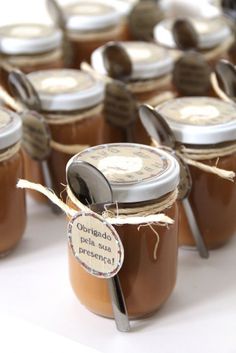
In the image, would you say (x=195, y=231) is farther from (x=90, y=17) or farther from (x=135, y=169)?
(x=90, y=17)

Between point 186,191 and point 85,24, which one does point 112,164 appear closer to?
point 186,191

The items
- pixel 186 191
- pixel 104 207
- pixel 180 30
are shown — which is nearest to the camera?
pixel 104 207

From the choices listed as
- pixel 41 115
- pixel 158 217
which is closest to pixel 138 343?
pixel 158 217

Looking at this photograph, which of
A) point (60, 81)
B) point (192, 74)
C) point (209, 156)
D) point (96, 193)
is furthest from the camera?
point (192, 74)

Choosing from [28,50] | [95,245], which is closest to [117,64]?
[28,50]

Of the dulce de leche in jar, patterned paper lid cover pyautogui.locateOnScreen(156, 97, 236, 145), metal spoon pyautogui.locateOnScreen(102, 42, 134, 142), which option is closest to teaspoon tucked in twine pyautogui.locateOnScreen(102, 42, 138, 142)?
metal spoon pyautogui.locateOnScreen(102, 42, 134, 142)

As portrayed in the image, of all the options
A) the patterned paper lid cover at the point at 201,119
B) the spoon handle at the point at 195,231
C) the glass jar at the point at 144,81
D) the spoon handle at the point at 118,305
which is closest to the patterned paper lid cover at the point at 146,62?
the glass jar at the point at 144,81

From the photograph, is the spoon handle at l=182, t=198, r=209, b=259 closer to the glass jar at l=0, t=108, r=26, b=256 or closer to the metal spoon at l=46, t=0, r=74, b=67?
the glass jar at l=0, t=108, r=26, b=256

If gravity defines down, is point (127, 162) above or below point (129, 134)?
above
